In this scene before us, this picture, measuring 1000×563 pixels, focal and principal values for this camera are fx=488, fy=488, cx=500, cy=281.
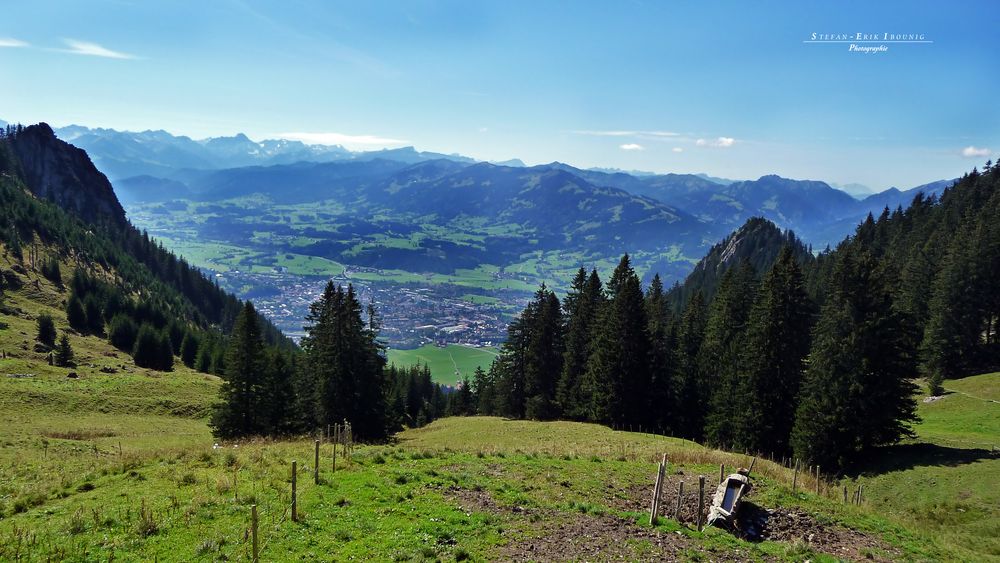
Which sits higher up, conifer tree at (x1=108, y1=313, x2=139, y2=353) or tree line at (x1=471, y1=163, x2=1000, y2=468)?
tree line at (x1=471, y1=163, x2=1000, y2=468)

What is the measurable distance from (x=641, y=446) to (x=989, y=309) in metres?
55.5

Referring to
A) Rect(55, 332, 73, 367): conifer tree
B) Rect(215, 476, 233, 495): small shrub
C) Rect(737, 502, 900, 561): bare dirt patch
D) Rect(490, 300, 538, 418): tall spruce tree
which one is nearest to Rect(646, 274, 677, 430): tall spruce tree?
Rect(490, 300, 538, 418): tall spruce tree

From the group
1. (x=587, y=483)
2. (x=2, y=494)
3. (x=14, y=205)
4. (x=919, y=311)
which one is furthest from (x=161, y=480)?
(x=14, y=205)

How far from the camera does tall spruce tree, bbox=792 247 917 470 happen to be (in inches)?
1344

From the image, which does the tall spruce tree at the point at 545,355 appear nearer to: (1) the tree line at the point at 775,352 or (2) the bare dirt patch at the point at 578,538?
(1) the tree line at the point at 775,352

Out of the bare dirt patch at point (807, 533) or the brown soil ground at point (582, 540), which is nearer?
the brown soil ground at point (582, 540)

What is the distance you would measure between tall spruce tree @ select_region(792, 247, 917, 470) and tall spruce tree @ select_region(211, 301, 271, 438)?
145ft

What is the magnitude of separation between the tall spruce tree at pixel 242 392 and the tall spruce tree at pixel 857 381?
145ft

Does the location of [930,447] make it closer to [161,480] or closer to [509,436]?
[509,436]

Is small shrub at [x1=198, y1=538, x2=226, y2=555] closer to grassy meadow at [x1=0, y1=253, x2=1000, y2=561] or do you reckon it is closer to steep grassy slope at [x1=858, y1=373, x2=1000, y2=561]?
grassy meadow at [x1=0, y1=253, x2=1000, y2=561]

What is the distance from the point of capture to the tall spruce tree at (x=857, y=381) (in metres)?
34.1

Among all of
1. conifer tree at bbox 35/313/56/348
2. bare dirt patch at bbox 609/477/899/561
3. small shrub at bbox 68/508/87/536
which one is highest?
small shrub at bbox 68/508/87/536

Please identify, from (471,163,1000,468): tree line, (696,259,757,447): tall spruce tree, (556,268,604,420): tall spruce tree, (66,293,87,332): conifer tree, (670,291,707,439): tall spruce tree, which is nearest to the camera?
(471,163,1000,468): tree line

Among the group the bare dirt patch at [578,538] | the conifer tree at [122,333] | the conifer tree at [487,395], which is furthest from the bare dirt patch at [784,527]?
the conifer tree at [122,333]
